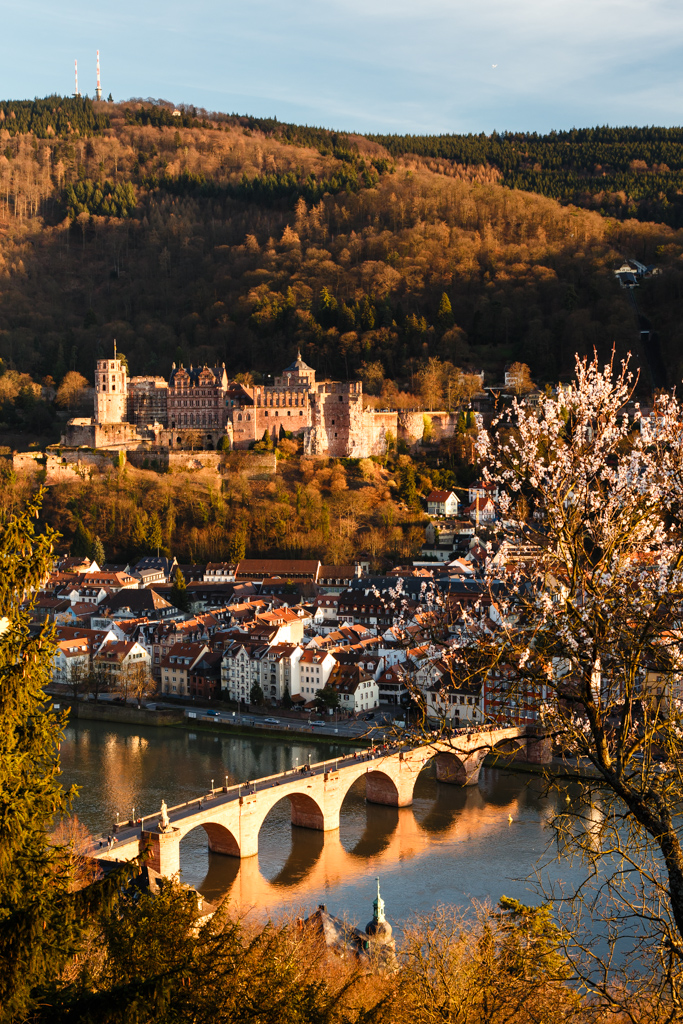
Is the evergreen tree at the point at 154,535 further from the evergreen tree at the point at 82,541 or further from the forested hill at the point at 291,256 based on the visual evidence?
the forested hill at the point at 291,256

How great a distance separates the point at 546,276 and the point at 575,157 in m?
21.3

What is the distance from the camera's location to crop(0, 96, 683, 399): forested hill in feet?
135

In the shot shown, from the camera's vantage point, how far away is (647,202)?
53406 millimetres

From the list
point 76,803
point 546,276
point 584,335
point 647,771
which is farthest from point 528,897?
point 546,276

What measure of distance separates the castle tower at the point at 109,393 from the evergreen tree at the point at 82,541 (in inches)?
197

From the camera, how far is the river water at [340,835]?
12.9 meters

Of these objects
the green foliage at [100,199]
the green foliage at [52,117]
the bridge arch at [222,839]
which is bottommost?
the bridge arch at [222,839]

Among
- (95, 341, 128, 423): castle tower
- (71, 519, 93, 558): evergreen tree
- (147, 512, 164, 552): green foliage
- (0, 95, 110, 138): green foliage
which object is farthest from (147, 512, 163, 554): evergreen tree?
(0, 95, 110, 138): green foliage

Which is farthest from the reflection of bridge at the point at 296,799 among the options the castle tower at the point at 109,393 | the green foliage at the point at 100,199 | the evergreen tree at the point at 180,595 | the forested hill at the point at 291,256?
the green foliage at the point at 100,199

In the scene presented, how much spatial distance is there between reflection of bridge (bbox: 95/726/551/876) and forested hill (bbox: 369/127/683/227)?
40.8 m

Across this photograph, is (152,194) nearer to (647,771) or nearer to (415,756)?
(415,756)

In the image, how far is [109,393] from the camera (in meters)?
35.3

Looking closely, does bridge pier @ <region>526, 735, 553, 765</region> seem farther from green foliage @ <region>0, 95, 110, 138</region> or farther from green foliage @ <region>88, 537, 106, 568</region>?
A: green foliage @ <region>0, 95, 110, 138</region>

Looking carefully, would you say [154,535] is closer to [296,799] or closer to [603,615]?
[296,799]
